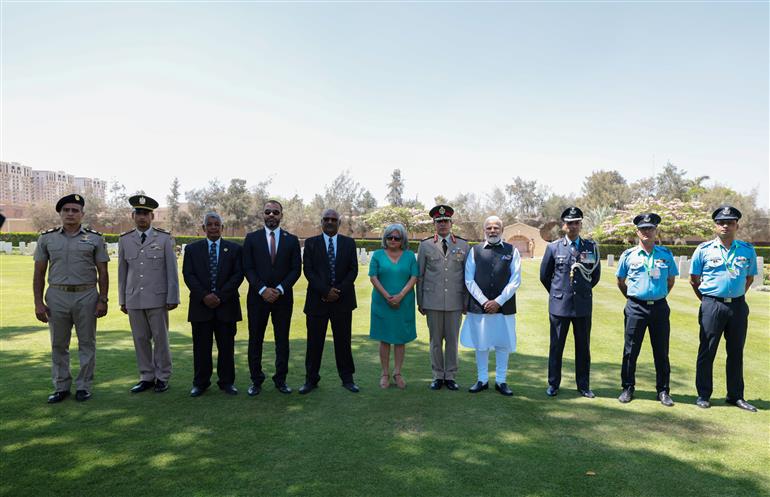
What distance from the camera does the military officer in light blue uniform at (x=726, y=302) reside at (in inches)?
204

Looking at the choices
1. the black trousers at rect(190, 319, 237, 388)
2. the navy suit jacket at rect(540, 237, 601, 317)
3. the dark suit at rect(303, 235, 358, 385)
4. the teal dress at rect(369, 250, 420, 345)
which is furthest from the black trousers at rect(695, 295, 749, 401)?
the black trousers at rect(190, 319, 237, 388)

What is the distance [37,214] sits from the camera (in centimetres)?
5656

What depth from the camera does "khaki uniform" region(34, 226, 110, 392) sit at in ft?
17.1

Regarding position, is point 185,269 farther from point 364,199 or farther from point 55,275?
point 364,199

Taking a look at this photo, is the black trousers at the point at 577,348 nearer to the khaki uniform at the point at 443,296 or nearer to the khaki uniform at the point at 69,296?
the khaki uniform at the point at 443,296

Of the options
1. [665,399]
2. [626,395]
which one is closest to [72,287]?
[626,395]

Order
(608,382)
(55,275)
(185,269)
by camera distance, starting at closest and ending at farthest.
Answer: (55,275) → (185,269) → (608,382)

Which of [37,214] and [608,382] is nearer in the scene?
[608,382]

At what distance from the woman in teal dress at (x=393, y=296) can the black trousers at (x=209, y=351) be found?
1661 millimetres

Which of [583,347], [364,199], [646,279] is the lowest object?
[583,347]

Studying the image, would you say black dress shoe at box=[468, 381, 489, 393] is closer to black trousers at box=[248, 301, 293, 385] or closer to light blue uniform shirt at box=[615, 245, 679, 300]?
light blue uniform shirt at box=[615, 245, 679, 300]

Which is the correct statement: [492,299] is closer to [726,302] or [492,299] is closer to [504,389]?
[504,389]

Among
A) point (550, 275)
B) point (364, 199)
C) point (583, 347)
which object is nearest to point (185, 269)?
point (550, 275)

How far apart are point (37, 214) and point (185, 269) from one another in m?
63.8
